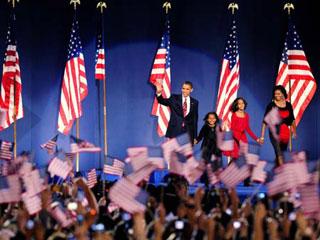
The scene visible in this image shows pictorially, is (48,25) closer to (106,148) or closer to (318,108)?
(106,148)

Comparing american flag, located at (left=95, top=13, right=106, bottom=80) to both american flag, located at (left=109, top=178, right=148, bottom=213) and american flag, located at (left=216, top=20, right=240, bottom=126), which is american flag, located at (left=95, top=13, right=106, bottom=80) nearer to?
american flag, located at (left=216, top=20, right=240, bottom=126)

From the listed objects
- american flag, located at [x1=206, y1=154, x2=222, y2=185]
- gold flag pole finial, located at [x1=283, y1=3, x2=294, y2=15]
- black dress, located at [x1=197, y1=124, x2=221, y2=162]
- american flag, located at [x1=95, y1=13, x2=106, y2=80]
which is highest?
gold flag pole finial, located at [x1=283, y1=3, x2=294, y2=15]

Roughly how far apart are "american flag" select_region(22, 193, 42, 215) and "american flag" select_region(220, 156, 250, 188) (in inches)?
47.4

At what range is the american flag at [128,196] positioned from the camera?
3.25 metres

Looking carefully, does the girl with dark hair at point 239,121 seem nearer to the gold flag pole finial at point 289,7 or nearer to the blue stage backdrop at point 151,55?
the blue stage backdrop at point 151,55

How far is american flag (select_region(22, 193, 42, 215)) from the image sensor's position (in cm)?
332

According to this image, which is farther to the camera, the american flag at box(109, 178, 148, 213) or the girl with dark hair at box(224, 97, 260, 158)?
the girl with dark hair at box(224, 97, 260, 158)

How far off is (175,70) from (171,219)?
292 inches

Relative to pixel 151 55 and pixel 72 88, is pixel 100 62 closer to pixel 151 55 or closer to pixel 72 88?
pixel 72 88

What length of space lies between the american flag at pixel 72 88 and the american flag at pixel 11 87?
75 centimetres

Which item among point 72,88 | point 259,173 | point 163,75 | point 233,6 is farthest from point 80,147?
point 233,6

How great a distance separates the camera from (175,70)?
35.9 feet

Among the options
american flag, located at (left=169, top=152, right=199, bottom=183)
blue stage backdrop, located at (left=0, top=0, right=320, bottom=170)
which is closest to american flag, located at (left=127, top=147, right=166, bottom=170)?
american flag, located at (left=169, top=152, right=199, bottom=183)

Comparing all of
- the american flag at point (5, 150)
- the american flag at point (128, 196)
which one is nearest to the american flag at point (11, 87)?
the american flag at point (5, 150)
